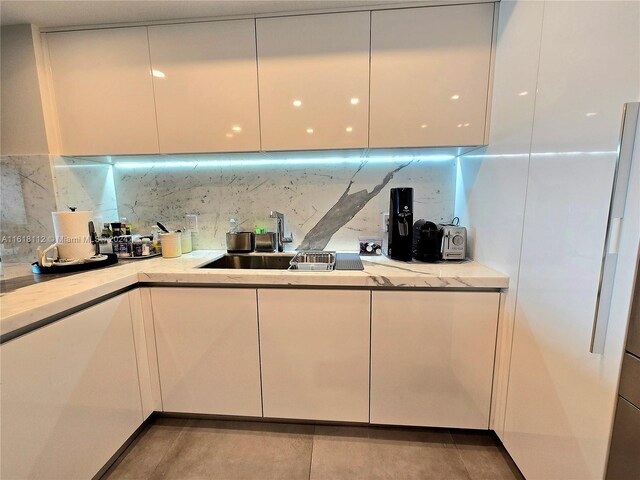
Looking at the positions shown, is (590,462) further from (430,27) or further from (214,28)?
(214,28)

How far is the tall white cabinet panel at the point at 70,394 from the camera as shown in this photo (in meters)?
0.88

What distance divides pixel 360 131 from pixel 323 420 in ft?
4.96

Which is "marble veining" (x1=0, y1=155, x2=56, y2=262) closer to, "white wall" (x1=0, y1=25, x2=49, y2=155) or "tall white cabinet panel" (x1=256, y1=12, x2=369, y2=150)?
"white wall" (x1=0, y1=25, x2=49, y2=155)

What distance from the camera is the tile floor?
127cm

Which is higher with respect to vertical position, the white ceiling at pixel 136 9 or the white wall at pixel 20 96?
the white ceiling at pixel 136 9

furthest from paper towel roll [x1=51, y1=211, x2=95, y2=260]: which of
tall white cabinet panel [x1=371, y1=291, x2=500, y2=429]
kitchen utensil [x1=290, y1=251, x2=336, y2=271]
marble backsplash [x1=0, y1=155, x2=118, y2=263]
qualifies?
tall white cabinet panel [x1=371, y1=291, x2=500, y2=429]

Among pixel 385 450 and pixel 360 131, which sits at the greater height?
pixel 360 131

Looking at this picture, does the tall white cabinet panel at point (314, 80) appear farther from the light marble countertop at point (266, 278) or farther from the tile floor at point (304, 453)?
the tile floor at point (304, 453)

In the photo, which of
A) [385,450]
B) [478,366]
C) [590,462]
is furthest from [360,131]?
[385,450]

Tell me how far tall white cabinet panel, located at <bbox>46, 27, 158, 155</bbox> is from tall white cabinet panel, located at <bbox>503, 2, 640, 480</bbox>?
1827mm

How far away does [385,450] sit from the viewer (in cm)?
138

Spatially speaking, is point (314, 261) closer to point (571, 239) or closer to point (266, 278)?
point (266, 278)

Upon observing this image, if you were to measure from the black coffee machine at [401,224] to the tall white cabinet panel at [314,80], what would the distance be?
0.34m

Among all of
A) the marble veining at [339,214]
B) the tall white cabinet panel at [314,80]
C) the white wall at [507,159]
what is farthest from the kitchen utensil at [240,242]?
the white wall at [507,159]
